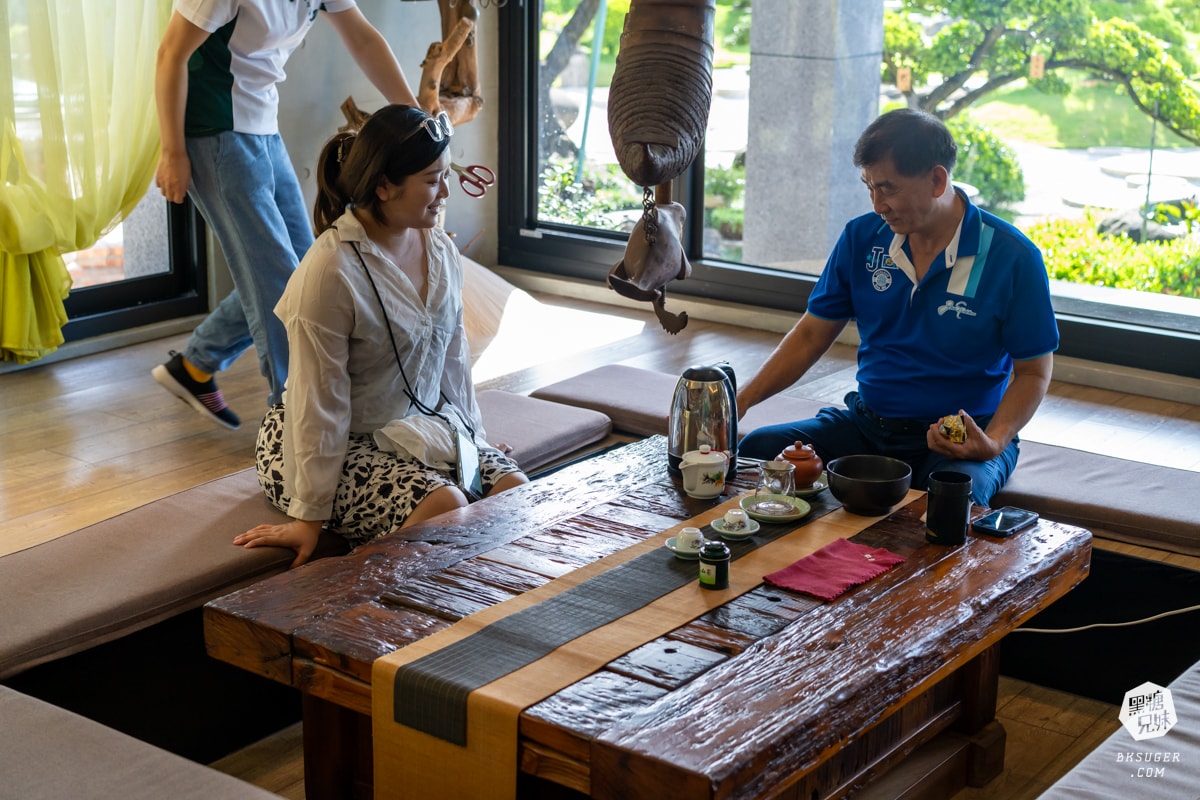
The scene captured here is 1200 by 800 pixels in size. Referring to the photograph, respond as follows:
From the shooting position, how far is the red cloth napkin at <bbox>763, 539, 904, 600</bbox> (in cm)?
188

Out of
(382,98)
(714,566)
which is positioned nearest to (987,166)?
(382,98)

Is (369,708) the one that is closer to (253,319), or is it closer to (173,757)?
(173,757)

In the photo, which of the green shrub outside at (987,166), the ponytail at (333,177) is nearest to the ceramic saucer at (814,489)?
the ponytail at (333,177)

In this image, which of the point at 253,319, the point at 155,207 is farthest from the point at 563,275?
the point at 253,319

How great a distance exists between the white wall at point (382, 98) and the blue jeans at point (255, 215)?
1.40 meters

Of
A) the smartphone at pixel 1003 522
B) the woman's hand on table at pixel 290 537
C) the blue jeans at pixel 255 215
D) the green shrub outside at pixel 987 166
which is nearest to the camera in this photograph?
the smartphone at pixel 1003 522

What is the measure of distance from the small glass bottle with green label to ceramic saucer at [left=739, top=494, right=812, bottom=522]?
26 cm

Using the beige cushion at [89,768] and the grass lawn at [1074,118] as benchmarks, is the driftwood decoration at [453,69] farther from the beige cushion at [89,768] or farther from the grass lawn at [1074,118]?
the beige cushion at [89,768]

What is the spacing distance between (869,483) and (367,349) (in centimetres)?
89

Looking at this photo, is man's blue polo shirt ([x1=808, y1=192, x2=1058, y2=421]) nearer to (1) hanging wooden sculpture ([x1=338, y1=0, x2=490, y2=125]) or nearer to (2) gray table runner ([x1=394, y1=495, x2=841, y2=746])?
(2) gray table runner ([x1=394, y1=495, x2=841, y2=746])

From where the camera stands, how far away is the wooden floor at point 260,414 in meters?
2.36

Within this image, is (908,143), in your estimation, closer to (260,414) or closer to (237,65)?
(237,65)

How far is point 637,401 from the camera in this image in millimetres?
3238

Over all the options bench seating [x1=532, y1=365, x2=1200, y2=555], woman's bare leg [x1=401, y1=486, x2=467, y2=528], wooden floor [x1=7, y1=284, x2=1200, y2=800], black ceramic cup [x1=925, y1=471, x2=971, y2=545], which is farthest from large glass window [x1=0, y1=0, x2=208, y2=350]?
black ceramic cup [x1=925, y1=471, x2=971, y2=545]
